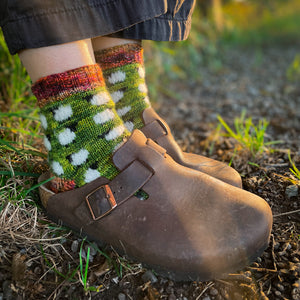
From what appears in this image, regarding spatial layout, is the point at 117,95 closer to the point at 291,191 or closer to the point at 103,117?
the point at 103,117

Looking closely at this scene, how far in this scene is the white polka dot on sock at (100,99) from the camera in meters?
0.85

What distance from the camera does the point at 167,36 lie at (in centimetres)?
107

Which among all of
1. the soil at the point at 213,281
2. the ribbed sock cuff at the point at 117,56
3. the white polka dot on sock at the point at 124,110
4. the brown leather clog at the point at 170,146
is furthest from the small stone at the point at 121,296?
the ribbed sock cuff at the point at 117,56

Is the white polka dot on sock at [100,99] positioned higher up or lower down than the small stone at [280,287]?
higher up

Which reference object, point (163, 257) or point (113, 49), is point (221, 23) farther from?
point (163, 257)

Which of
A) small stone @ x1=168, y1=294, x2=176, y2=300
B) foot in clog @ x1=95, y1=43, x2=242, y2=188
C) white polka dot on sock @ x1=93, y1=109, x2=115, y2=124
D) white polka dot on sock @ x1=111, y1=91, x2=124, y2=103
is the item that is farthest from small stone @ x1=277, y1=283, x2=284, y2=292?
white polka dot on sock @ x1=111, y1=91, x2=124, y2=103

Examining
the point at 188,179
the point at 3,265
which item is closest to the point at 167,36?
the point at 188,179

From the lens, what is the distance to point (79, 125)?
846 millimetres

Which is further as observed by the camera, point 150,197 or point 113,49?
point 113,49

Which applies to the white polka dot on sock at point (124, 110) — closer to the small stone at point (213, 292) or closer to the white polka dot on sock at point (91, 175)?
the white polka dot on sock at point (91, 175)

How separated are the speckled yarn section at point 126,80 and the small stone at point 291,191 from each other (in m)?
0.53

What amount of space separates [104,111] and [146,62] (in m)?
1.65

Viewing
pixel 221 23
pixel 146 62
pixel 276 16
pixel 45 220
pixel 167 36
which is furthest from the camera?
pixel 276 16

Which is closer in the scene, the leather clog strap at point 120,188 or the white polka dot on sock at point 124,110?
the leather clog strap at point 120,188
